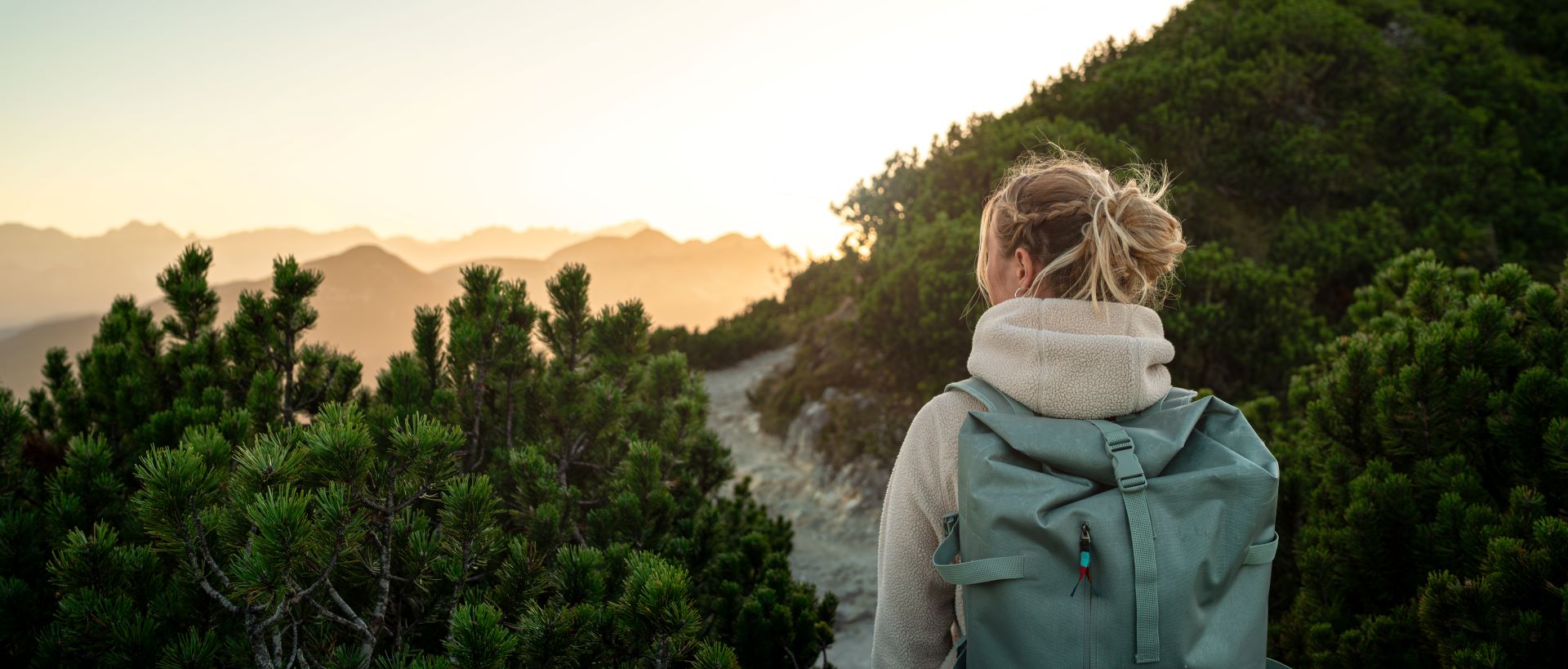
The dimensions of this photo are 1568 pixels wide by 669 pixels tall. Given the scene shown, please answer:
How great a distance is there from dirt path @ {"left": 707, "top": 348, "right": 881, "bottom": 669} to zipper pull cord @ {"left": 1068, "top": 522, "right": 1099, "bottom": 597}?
115 inches

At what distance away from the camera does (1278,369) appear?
6.86 m

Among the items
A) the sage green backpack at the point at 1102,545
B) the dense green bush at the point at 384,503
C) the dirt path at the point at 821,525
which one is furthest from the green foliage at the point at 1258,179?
the sage green backpack at the point at 1102,545

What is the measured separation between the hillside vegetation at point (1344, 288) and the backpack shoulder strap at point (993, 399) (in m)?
1.73

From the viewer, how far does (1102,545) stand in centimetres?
146

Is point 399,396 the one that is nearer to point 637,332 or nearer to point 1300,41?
point 637,332

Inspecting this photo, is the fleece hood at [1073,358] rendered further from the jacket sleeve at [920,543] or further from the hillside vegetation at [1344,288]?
the hillside vegetation at [1344,288]

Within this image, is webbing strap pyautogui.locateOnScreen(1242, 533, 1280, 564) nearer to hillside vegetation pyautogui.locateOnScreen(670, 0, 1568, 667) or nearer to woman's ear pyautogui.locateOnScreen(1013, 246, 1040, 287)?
woman's ear pyautogui.locateOnScreen(1013, 246, 1040, 287)

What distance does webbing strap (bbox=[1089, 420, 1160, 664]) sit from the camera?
145cm

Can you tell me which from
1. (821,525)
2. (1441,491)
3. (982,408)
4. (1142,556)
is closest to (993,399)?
(982,408)

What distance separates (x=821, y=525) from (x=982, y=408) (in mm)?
6515

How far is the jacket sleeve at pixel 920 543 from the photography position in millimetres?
1744

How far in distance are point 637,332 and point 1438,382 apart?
10.8 ft

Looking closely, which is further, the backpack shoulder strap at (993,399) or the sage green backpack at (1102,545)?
the backpack shoulder strap at (993,399)

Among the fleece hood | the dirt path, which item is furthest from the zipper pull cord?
the dirt path
